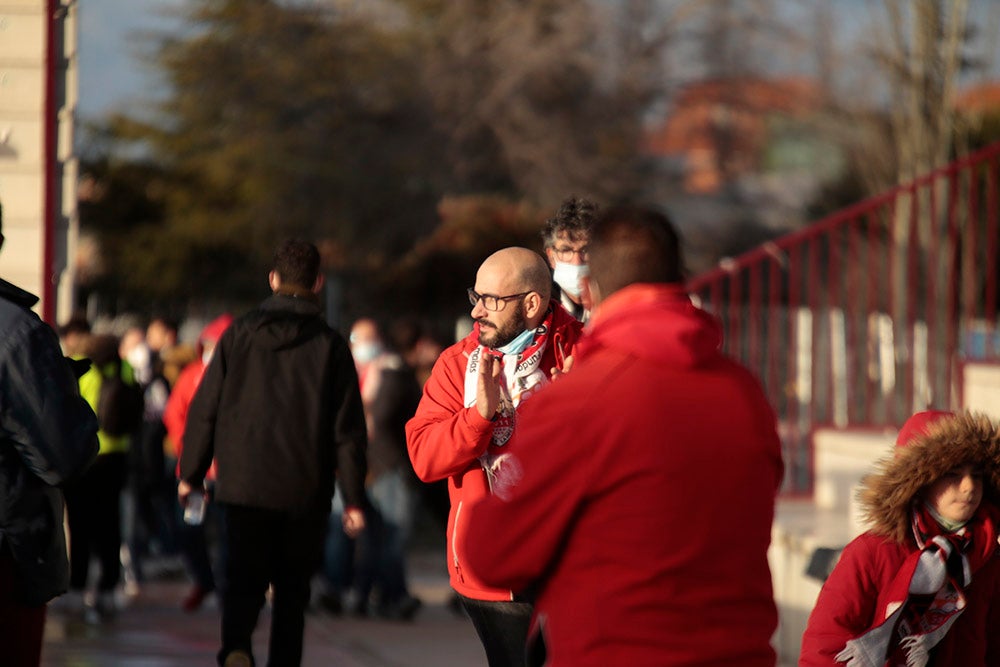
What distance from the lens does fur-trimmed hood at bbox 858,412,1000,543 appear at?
431cm

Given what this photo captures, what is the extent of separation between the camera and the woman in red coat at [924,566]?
4.20 meters

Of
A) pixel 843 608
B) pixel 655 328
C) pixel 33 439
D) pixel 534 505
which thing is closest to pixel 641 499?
pixel 534 505

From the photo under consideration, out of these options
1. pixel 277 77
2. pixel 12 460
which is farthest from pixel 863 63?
pixel 12 460

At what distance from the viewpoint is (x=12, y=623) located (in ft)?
14.3

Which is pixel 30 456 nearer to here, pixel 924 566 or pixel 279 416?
pixel 279 416

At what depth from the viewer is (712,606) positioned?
2.98 meters

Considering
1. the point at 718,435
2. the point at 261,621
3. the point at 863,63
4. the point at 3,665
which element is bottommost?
the point at 261,621

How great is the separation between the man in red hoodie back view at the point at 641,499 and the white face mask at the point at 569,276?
213cm

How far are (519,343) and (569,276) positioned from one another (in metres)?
0.61

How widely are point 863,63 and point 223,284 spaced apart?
45.7 ft

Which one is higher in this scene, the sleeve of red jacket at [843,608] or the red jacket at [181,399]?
the red jacket at [181,399]

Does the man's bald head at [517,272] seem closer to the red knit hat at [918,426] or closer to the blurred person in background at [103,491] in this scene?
the red knit hat at [918,426]

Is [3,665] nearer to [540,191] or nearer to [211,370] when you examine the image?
[211,370]

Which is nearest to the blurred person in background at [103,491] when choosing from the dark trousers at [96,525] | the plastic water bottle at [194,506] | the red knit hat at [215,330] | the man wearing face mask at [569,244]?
the dark trousers at [96,525]
